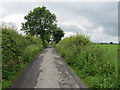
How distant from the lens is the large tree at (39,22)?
48.5 m

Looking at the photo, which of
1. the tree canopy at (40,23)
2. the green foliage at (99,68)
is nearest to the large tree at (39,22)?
the tree canopy at (40,23)

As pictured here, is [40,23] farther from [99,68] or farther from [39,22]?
[99,68]

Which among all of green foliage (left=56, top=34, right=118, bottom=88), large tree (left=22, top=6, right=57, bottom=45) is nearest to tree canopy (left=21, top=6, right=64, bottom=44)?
large tree (left=22, top=6, right=57, bottom=45)

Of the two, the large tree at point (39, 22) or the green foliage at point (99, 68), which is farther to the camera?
the large tree at point (39, 22)

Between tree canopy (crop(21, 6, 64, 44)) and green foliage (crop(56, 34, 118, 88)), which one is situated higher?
tree canopy (crop(21, 6, 64, 44))

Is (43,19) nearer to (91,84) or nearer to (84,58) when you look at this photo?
(84,58)

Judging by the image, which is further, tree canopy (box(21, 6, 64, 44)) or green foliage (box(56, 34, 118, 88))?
tree canopy (box(21, 6, 64, 44))

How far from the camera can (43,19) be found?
48812mm

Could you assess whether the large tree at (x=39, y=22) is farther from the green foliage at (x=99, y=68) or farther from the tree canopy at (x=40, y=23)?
the green foliage at (x=99, y=68)

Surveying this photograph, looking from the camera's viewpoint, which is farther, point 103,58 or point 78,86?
point 103,58

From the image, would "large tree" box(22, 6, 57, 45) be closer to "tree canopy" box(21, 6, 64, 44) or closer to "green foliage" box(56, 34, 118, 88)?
"tree canopy" box(21, 6, 64, 44)

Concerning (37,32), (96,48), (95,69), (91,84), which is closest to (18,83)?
(91,84)

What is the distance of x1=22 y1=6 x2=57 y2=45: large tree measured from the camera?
4853 cm

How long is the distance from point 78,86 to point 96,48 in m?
4.62
